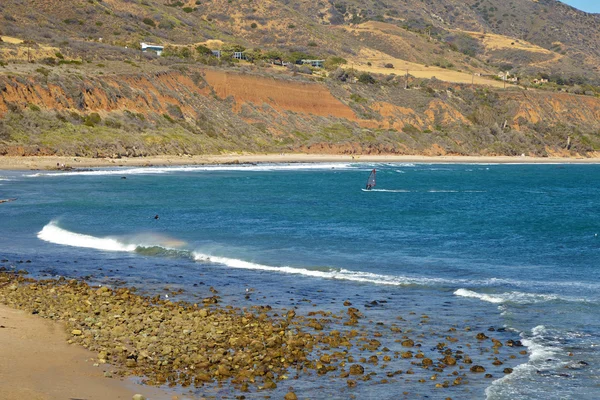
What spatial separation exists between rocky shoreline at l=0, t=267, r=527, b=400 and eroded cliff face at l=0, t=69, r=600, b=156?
5043 centimetres

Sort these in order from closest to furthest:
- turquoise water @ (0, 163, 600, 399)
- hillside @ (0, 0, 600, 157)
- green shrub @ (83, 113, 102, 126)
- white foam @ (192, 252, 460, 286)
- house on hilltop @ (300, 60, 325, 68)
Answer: turquoise water @ (0, 163, 600, 399)
white foam @ (192, 252, 460, 286)
green shrub @ (83, 113, 102, 126)
hillside @ (0, 0, 600, 157)
house on hilltop @ (300, 60, 325, 68)

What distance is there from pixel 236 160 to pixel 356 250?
5294 centimetres

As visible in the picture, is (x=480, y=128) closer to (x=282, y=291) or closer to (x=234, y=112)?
(x=234, y=112)

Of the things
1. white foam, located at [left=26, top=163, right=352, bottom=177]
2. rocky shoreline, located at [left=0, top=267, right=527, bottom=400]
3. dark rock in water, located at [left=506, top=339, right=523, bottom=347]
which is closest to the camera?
rocky shoreline, located at [left=0, top=267, right=527, bottom=400]

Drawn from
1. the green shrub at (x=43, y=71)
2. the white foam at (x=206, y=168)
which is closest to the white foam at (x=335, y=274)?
the white foam at (x=206, y=168)

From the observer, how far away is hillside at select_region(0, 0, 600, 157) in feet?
250

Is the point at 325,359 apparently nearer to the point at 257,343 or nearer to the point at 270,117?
the point at 257,343

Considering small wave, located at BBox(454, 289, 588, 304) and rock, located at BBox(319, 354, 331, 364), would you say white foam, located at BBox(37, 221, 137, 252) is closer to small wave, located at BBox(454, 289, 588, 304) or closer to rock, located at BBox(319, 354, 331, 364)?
small wave, located at BBox(454, 289, 588, 304)

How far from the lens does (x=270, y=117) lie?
98188 mm

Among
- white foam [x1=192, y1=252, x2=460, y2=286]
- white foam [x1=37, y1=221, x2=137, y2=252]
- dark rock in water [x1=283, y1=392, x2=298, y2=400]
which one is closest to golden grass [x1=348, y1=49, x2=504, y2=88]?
white foam [x1=37, y1=221, x2=137, y2=252]

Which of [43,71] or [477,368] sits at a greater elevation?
[43,71]

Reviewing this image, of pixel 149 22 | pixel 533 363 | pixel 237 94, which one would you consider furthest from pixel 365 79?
pixel 533 363

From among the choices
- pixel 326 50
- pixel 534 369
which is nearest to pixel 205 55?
pixel 326 50

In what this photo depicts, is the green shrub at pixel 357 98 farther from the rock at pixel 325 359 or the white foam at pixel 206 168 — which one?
the rock at pixel 325 359
